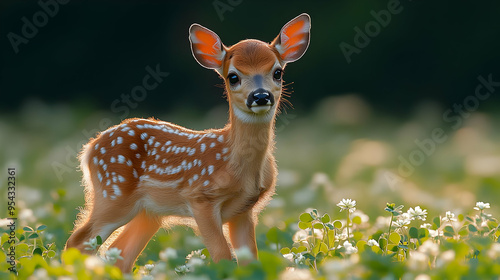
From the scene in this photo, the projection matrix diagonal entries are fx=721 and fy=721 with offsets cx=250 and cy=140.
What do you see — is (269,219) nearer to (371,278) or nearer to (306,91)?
(371,278)

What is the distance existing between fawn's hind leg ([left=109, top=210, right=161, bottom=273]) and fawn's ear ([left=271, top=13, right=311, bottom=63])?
1.26m

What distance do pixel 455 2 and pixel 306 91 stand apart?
2452 millimetres

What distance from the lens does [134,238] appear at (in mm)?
4387

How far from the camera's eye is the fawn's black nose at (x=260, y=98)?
11.8ft

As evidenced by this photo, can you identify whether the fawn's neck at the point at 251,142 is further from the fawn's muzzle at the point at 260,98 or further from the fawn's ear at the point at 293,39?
the fawn's ear at the point at 293,39

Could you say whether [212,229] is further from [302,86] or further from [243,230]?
[302,86]

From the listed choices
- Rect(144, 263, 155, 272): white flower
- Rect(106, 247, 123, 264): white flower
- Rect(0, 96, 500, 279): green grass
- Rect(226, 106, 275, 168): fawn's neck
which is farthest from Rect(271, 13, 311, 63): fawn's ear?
Rect(106, 247, 123, 264): white flower

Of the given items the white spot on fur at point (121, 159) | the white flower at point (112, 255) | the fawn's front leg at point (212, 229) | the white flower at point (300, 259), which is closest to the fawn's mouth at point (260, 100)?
the fawn's front leg at point (212, 229)

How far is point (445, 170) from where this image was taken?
715cm

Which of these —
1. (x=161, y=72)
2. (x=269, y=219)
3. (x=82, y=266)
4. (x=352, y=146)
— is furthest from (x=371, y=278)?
(x=161, y=72)

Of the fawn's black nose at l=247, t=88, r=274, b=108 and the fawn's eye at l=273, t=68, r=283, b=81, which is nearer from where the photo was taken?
the fawn's black nose at l=247, t=88, r=274, b=108

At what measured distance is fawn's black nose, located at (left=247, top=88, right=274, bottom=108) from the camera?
361 cm

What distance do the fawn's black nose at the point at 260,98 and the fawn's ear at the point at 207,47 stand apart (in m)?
0.47

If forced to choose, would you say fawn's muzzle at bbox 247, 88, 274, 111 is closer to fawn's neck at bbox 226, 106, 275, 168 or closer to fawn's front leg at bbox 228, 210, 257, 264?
fawn's neck at bbox 226, 106, 275, 168
